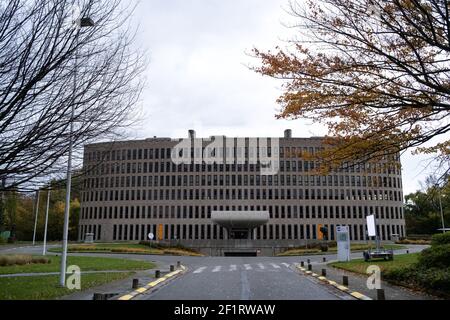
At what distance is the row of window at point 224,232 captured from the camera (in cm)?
8094

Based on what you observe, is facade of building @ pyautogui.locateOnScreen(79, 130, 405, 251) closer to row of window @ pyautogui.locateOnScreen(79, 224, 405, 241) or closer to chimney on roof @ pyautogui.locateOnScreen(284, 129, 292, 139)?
row of window @ pyautogui.locateOnScreen(79, 224, 405, 241)

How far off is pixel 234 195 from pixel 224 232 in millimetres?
7745

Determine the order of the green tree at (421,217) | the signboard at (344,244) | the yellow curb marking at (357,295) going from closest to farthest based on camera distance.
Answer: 1. the yellow curb marking at (357,295)
2. the signboard at (344,244)
3. the green tree at (421,217)

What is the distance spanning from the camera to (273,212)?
268 feet

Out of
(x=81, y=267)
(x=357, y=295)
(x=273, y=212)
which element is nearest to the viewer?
(x=357, y=295)

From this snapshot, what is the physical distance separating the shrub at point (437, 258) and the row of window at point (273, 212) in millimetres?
67306

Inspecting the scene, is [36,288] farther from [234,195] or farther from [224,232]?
[234,195]

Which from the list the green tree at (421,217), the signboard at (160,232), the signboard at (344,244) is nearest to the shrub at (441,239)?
the signboard at (344,244)

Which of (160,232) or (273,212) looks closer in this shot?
(160,232)

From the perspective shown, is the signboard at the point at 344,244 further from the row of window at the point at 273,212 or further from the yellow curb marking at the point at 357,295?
the row of window at the point at 273,212

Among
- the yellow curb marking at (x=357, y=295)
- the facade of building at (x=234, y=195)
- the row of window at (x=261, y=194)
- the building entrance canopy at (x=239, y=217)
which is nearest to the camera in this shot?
the yellow curb marking at (x=357, y=295)

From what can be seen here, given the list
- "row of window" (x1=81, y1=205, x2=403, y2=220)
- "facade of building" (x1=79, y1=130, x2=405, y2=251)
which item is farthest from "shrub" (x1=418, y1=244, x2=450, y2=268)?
"row of window" (x1=81, y1=205, x2=403, y2=220)

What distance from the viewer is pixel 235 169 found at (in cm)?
8344

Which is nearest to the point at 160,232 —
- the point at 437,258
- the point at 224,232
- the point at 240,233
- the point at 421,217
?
the point at 224,232
